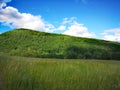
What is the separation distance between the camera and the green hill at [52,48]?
107ft

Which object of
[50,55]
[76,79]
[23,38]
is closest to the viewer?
[76,79]

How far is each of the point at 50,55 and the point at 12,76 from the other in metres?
28.6

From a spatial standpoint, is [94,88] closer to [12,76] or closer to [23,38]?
[12,76]

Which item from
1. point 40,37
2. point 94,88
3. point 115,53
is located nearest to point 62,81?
point 94,88

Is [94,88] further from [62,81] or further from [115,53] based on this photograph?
[115,53]

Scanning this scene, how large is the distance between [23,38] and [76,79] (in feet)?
121

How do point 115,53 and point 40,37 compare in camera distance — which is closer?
point 115,53

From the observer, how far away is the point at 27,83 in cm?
351

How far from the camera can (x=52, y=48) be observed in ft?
116

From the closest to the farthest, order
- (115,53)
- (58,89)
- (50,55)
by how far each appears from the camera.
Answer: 1. (58,89)
2. (50,55)
3. (115,53)

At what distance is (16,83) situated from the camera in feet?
11.1

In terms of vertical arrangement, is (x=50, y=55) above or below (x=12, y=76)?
below

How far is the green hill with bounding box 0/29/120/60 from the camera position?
1288 inches

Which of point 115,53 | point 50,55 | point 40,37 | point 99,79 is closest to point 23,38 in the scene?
point 40,37
